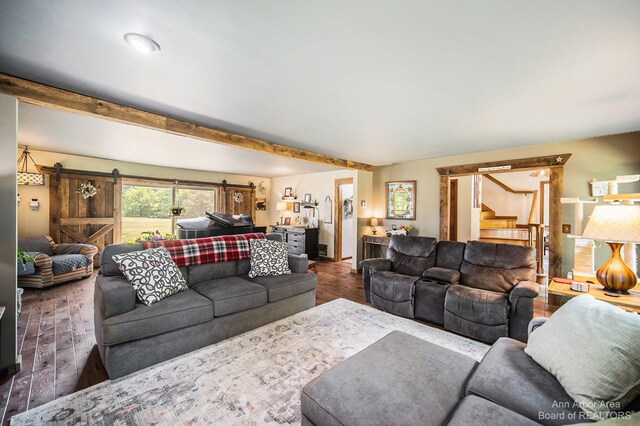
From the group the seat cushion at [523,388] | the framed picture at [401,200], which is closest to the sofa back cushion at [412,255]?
the framed picture at [401,200]

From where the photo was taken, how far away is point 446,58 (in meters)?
1.78

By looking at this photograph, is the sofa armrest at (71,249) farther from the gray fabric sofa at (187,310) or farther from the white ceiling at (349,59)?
the white ceiling at (349,59)

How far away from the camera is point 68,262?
174 inches

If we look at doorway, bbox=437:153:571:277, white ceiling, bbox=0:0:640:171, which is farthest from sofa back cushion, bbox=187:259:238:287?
doorway, bbox=437:153:571:277

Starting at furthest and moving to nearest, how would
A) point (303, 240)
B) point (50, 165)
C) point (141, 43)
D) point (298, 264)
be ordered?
point (303, 240), point (50, 165), point (298, 264), point (141, 43)

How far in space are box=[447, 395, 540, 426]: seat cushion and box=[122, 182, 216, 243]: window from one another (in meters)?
7.03

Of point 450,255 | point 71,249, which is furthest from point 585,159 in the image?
point 71,249

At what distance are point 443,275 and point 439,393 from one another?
2.22 meters

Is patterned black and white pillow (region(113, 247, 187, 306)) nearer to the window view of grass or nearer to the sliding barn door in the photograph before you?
the sliding barn door

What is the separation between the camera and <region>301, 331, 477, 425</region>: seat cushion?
1.16 m

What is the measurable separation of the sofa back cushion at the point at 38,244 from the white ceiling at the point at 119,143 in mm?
1648

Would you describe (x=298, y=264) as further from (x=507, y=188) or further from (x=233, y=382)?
(x=507, y=188)

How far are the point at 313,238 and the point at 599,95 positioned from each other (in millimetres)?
5749

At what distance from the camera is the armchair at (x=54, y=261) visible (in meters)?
4.05
